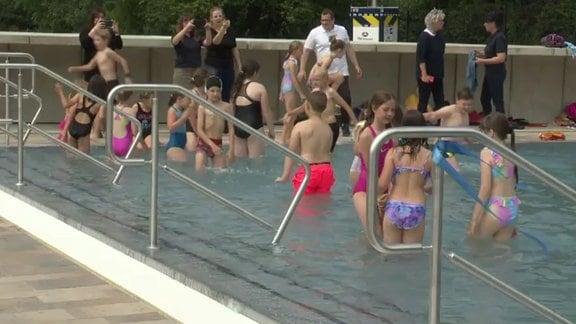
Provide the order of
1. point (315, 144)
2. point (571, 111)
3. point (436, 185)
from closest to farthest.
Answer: point (436, 185) → point (315, 144) → point (571, 111)

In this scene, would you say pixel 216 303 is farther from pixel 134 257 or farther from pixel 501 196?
pixel 501 196

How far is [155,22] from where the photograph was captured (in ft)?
178

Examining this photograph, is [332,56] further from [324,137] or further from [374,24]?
[374,24]

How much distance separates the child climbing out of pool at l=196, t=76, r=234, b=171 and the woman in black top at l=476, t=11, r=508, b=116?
445 cm

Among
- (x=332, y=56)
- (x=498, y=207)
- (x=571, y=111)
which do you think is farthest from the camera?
(x=571, y=111)

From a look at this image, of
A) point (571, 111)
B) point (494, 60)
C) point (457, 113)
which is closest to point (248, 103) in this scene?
point (457, 113)

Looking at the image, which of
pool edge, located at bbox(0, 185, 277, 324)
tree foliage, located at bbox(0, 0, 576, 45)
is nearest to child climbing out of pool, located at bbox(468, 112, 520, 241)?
pool edge, located at bbox(0, 185, 277, 324)

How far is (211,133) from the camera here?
13055mm

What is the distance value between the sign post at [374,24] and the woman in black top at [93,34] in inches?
554

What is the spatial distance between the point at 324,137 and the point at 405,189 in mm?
2880

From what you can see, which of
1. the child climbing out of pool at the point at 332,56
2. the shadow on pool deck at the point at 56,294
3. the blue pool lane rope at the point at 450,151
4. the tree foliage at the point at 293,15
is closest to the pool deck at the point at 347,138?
the child climbing out of pool at the point at 332,56

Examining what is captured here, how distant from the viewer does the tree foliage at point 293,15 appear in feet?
139

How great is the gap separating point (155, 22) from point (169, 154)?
4185cm

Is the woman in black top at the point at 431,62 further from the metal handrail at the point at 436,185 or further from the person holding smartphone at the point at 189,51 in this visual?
the metal handrail at the point at 436,185
